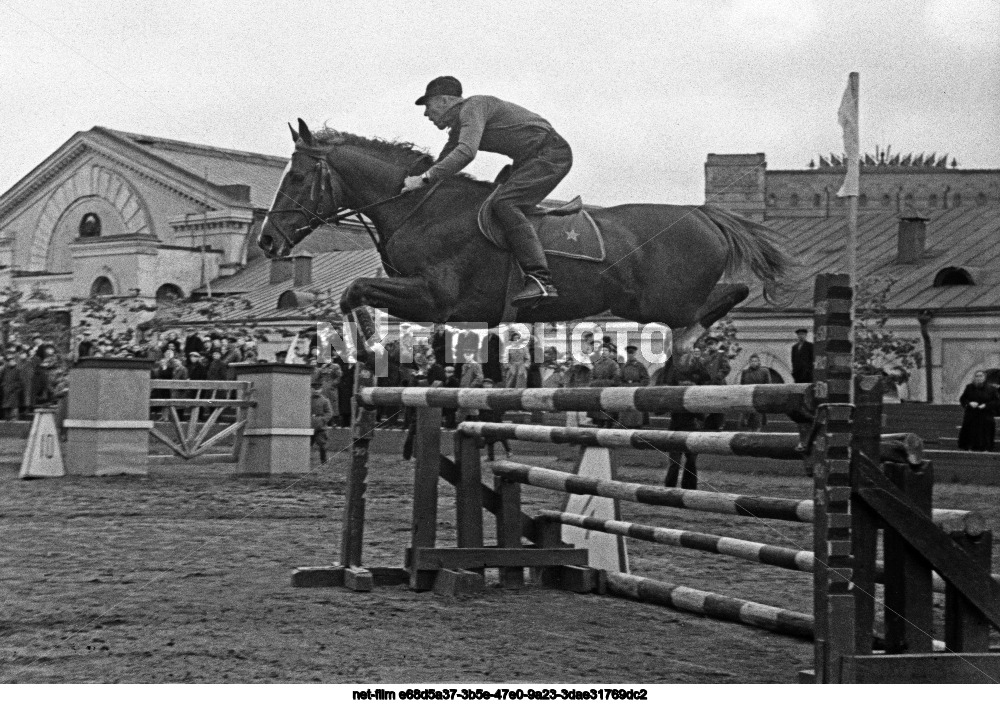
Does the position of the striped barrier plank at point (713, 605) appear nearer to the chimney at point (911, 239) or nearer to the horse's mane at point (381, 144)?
the horse's mane at point (381, 144)

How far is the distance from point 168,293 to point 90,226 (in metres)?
4.81

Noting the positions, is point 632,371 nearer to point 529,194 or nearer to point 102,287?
point 529,194

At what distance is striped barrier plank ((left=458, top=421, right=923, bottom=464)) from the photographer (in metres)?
4.18

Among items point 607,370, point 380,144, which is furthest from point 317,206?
point 607,370

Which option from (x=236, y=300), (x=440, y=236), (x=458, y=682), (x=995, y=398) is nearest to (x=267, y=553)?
(x=440, y=236)

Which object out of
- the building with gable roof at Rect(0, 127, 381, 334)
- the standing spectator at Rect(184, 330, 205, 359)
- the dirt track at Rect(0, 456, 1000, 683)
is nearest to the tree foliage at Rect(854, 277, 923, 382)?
the building with gable roof at Rect(0, 127, 381, 334)

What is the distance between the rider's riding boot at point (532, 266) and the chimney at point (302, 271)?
728cm

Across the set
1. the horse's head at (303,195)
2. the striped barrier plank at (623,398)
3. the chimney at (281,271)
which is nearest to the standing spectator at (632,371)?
the horse's head at (303,195)

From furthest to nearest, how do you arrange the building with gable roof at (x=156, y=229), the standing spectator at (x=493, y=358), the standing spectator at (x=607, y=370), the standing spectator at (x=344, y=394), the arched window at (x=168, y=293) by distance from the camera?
1. the arched window at (x=168, y=293)
2. the standing spectator at (x=344, y=394)
3. the building with gable roof at (x=156, y=229)
4. the standing spectator at (x=607, y=370)
5. the standing spectator at (x=493, y=358)

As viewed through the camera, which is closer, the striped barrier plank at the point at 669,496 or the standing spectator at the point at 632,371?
the striped barrier plank at the point at 669,496

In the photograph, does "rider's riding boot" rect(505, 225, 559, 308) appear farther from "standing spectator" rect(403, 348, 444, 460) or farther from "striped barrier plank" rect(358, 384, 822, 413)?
"standing spectator" rect(403, 348, 444, 460)

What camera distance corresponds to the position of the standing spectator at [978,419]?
15102 millimetres

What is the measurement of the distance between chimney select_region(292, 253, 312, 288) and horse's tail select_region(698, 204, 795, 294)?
7197mm

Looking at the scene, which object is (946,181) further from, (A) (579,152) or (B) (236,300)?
(B) (236,300)
